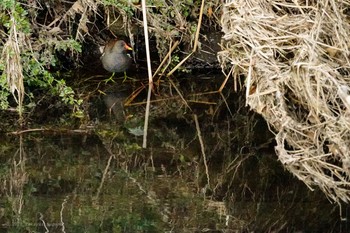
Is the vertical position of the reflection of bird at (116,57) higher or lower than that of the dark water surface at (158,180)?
higher

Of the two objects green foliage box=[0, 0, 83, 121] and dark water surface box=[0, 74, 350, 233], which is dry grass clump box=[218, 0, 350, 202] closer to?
dark water surface box=[0, 74, 350, 233]

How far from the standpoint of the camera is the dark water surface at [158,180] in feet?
12.2

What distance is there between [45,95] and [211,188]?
5.82 feet

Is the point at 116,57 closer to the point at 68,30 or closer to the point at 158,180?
the point at 68,30

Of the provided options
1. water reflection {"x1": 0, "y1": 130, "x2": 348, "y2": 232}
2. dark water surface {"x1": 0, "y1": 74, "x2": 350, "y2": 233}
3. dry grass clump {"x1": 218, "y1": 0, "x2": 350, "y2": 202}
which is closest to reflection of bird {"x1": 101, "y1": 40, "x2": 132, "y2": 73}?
dark water surface {"x1": 0, "y1": 74, "x2": 350, "y2": 233}

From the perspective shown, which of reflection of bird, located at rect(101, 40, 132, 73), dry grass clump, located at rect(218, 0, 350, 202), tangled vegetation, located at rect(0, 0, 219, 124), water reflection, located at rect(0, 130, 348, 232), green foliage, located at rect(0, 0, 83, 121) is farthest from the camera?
reflection of bird, located at rect(101, 40, 132, 73)

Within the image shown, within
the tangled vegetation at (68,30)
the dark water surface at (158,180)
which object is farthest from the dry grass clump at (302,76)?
the tangled vegetation at (68,30)

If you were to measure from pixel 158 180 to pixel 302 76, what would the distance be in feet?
3.50

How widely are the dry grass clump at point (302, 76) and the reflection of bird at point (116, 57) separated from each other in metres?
1.23

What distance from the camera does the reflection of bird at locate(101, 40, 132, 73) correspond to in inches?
216

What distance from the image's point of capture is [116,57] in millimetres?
5480

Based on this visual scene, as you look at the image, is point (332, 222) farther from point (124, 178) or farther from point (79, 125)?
point (79, 125)

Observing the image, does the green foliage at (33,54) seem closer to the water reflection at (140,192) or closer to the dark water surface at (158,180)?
the dark water surface at (158,180)

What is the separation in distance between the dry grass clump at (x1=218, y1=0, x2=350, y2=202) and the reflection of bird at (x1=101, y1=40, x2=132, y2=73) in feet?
4.04
